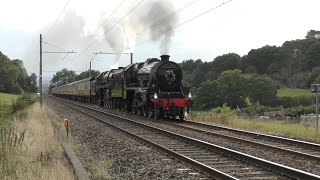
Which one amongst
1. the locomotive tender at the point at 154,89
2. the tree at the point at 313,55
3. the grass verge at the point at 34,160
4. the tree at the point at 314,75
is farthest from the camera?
the tree at the point at 313,55

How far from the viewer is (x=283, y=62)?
5778 inches

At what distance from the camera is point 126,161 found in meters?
10.6

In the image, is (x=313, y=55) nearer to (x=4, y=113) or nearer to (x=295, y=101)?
(x=295, y=101)

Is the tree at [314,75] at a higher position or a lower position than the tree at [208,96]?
higher

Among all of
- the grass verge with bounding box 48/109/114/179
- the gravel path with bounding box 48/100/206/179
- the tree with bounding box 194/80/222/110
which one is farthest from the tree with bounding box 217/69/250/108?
the grass verge with bounding box 48/109/114/179

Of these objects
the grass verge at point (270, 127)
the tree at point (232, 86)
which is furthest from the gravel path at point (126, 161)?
the tree at point (232, 86)

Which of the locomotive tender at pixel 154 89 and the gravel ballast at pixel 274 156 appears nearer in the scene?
the gravel ballast at pixel 274 156

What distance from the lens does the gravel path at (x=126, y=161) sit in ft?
28.8

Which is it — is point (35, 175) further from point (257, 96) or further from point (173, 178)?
point (257, 96)

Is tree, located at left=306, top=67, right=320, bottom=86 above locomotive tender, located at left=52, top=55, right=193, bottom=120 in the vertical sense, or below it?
above

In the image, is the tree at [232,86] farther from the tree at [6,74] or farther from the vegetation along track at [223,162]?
the vegetation along track at [223,162]

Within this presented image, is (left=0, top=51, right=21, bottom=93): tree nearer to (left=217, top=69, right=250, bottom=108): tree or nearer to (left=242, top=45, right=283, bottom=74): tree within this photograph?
(left=217, top=69, right=250, bottom=108): tree

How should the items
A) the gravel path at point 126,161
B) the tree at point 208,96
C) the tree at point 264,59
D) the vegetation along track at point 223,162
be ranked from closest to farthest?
the vegetation along track at point 223,162
the gravel path at point 126,161
the tree at point 208,96
the tree at point 264,59

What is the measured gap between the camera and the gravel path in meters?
8.79
